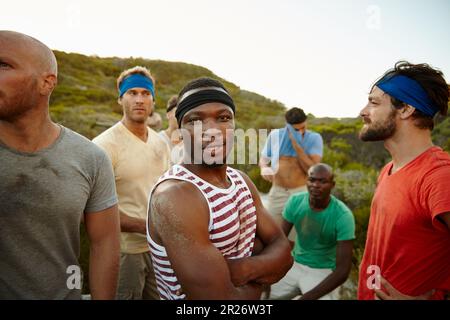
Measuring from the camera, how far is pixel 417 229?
224cm

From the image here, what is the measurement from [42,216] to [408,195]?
7.63ft

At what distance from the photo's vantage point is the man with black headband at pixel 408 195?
220 cm

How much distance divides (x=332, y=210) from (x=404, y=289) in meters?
1.96

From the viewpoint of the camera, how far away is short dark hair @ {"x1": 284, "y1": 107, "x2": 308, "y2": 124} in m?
5.78

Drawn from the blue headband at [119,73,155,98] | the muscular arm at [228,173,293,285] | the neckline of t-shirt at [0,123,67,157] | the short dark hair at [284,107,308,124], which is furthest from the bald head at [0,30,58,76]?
the short dark hair at [284,107,308,124]

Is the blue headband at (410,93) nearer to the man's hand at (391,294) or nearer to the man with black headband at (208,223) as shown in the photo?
the man's hand at (391,294)

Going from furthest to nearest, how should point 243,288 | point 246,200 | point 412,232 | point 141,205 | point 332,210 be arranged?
point 332,210 < point 141,205 < point 412,232 < point 246,200 < point 243,288

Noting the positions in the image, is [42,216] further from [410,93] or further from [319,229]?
[319,229]

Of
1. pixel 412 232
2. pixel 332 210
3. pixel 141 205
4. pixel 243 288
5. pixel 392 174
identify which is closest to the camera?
pixel 243 288

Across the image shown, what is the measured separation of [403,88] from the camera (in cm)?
263

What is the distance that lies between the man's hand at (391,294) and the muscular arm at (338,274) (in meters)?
1.60

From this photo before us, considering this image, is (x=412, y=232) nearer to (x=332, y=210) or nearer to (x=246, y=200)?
(x=246, y=200)

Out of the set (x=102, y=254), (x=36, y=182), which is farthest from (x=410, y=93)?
(x=36, y=182)
